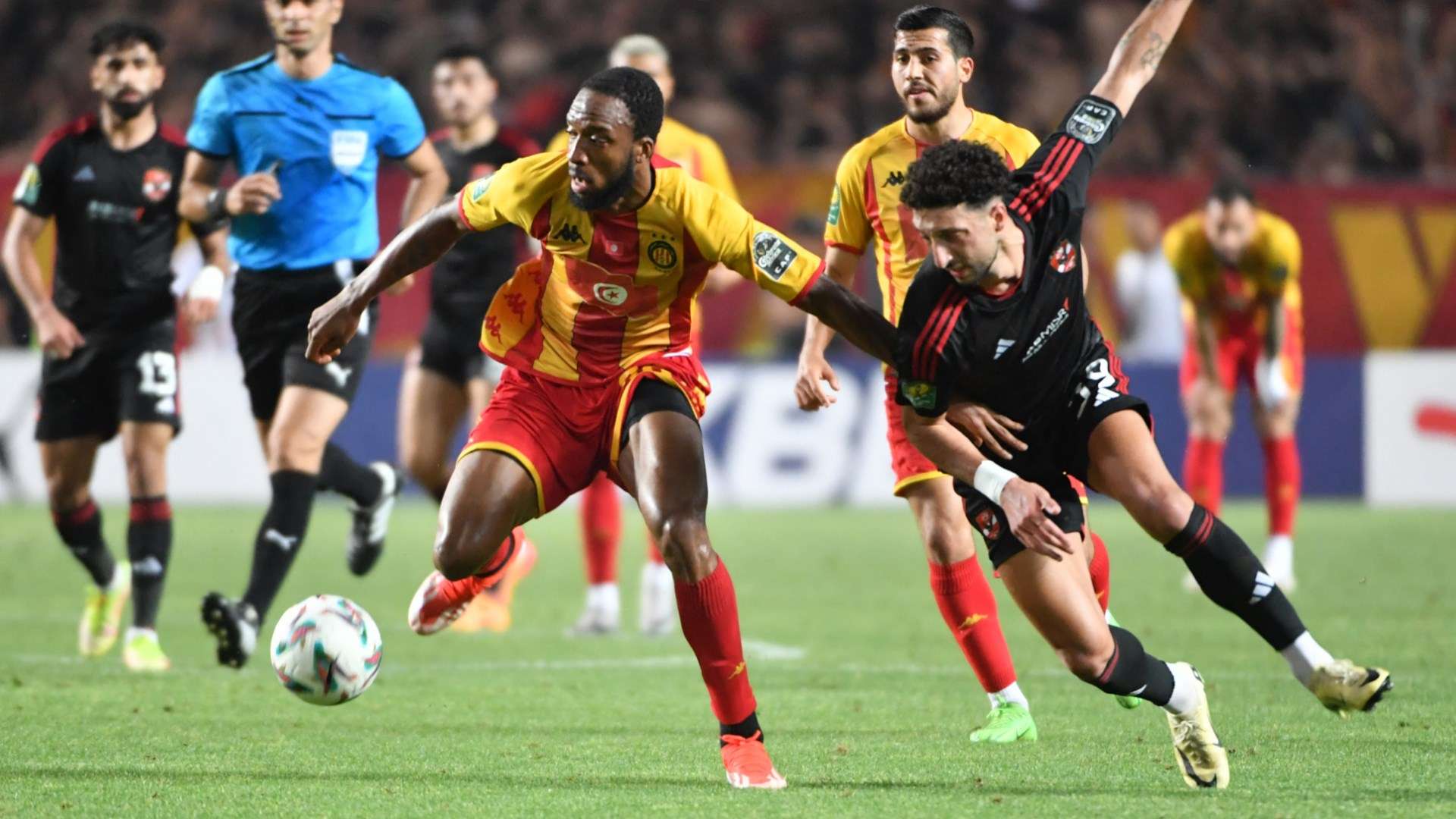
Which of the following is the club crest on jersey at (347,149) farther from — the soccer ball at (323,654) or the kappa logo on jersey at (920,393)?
the kappa logo on jersey at (920,393)

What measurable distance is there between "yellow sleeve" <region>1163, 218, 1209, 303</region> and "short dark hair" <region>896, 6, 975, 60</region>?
223 inches

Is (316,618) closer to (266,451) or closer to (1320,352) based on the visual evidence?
(266,451)

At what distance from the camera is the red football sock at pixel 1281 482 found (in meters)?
11.1

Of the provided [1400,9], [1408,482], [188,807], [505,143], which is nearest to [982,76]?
[1400,9]

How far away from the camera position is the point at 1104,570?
6.21 m

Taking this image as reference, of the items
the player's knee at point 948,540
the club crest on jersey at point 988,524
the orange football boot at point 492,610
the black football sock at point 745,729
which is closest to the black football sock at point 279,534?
the orange football boot at point 492,610

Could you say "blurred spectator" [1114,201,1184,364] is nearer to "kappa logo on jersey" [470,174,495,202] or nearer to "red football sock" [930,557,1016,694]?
"red football sock" [930,557,1016,694]

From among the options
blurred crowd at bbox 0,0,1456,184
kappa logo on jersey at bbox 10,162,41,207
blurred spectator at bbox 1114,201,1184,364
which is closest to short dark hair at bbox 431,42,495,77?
kappa logo on jersey at bbox 10,162,41,207

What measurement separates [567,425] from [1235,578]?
188cm

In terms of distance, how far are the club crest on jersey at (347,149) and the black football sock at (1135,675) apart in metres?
3.88

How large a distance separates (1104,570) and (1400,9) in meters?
13.5

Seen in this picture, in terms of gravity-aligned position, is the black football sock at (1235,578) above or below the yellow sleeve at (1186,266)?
above

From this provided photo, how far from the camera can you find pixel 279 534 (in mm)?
7344

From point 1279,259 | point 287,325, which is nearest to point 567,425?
point 287,325
